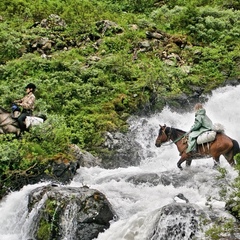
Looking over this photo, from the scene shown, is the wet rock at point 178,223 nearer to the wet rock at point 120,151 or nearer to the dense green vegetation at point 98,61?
the dense green vegetation at point 98,61

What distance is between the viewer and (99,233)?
409 inches

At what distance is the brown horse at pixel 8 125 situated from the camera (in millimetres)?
14352

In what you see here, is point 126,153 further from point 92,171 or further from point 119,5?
point 119,5

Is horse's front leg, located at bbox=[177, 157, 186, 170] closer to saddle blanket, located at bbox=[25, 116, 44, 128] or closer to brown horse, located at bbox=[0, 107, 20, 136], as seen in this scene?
saddle blanket, located at bbox=[25, 116, 44, 128]

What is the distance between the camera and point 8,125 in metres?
14.4

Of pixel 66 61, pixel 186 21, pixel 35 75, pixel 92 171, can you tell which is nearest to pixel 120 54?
pixel 66 61

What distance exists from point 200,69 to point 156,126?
5925mm

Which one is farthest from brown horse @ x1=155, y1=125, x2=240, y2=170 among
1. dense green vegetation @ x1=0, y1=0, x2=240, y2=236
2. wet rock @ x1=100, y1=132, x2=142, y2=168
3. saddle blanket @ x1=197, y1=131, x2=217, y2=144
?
dense green vegetation @ x1=0, y1=0, x2=240, y2=236

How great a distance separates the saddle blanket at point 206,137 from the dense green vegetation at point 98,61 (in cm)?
403

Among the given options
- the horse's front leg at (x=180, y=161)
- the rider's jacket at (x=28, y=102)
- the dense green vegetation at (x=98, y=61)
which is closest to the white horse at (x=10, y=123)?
the dense green vegetation at (x=98, y=61)

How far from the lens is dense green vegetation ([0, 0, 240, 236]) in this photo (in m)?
16.4

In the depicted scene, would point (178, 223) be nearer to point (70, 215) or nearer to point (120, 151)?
point (70, 215)

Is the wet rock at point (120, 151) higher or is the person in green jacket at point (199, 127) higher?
the person in green jacket at point (199, 127)

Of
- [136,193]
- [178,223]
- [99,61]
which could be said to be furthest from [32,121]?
[99,61]
